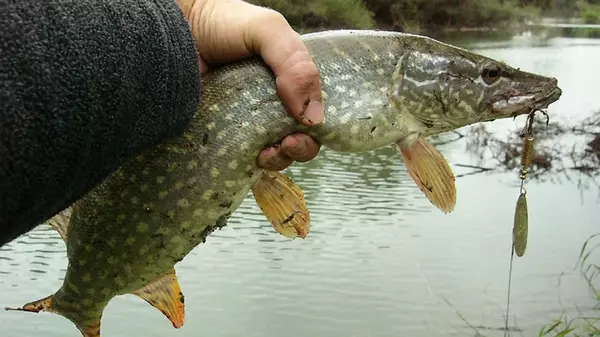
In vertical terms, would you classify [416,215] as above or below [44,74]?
below

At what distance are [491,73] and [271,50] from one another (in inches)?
21.6

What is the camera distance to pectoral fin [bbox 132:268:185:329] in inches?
68.4

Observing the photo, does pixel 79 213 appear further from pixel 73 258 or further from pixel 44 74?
pixel 44 74

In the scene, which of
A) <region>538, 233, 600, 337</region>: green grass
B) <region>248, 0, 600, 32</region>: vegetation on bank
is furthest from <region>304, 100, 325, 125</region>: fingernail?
<region>248, 0, 600, 32</region>: vegetation on bank

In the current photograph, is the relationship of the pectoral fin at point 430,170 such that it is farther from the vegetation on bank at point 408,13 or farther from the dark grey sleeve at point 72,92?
the vegetation on bank at point 408,13

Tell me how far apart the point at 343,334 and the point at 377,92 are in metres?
3.58

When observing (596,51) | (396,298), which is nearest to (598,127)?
(396,298)

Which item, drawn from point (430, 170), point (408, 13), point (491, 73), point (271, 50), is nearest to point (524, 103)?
point (491, 73)

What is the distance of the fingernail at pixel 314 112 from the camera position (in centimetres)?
162

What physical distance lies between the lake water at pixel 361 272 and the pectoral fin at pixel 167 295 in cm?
321

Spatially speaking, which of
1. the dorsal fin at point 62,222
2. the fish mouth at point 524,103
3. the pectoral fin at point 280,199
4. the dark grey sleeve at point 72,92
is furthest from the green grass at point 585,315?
the dark grey sleeve at point 72,92

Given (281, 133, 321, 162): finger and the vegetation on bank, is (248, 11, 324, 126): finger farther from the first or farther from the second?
the vegetation on bank

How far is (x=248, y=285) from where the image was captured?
18.0 ft

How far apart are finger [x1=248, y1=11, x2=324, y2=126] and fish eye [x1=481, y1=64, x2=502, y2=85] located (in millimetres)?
425
